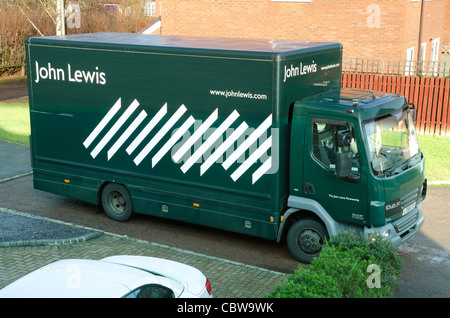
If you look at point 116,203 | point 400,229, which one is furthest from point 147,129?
point 400,229

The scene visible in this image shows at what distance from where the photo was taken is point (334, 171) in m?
8.71

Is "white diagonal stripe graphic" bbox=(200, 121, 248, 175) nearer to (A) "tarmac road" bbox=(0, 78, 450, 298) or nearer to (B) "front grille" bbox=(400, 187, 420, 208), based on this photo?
(A) "tarmac road" bbox=(0, 78, 450, 298)

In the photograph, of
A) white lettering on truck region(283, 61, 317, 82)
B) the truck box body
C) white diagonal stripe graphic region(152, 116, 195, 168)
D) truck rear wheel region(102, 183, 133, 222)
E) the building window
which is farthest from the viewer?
the building window

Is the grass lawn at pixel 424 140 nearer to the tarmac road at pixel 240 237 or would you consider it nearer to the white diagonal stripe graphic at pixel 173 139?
the tarmac road at pixel 240 237

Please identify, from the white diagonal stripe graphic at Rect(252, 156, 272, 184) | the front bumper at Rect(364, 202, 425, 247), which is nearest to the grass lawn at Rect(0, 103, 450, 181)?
the front bumper at Rect(364, 202, 425, 247)

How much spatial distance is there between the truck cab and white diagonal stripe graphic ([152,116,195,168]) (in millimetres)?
1790

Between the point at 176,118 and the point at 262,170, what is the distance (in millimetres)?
1781

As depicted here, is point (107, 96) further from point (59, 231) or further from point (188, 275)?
point (188, 275)

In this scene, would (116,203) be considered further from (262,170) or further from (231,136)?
(262,170)

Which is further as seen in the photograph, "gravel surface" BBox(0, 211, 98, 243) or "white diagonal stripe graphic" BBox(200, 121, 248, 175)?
"gravel surface" BBox(0, 211, 98, 243)

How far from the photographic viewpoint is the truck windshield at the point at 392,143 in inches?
337

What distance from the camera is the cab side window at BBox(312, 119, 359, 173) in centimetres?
856

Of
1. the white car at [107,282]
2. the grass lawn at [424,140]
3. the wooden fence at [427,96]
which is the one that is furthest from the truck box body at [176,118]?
the wooden fence at [427,96]

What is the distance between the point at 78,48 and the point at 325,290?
6930 mm
